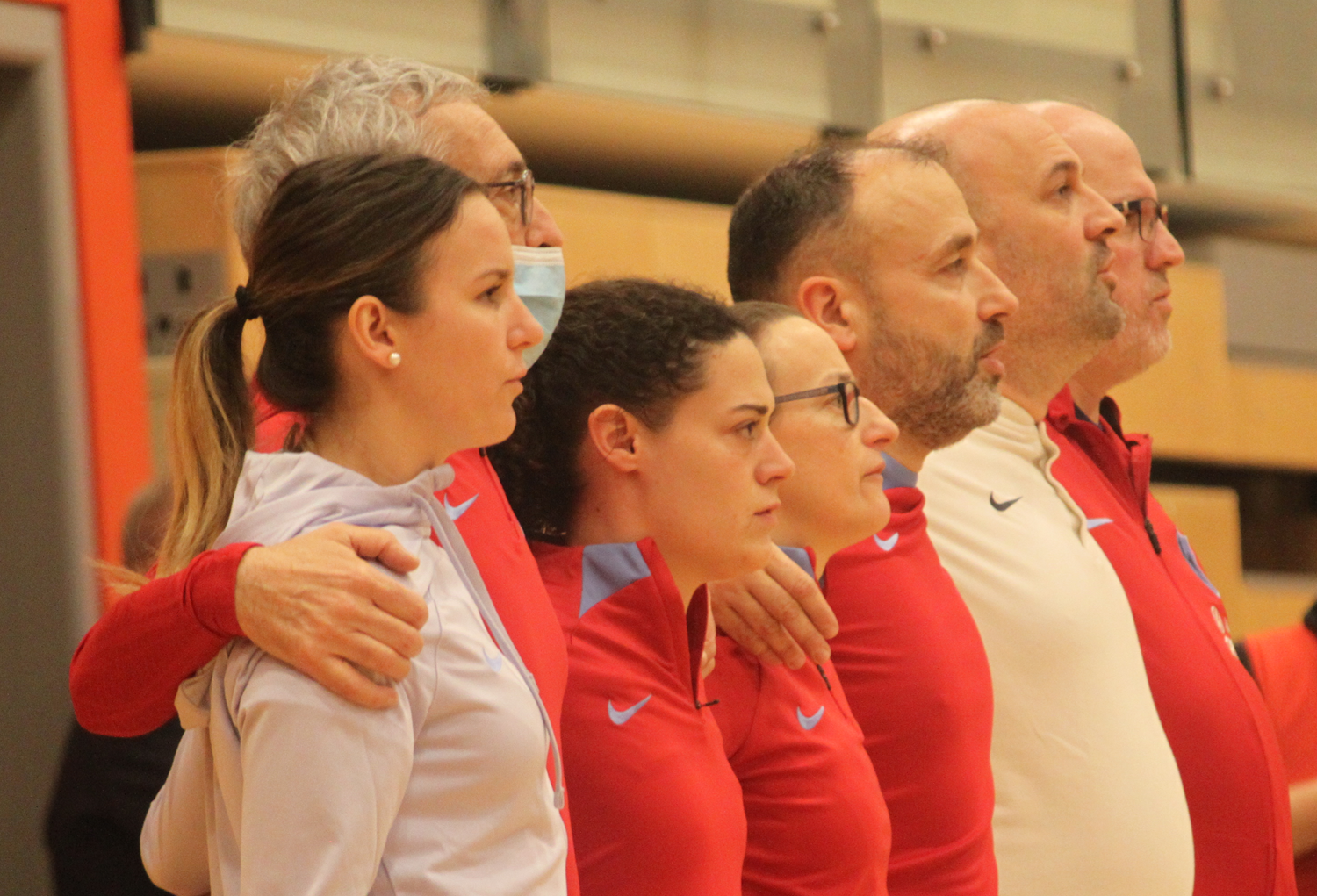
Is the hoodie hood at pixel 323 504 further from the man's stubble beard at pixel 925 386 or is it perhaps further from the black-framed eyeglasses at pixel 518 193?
the man's stubble beard at pixel 925 386

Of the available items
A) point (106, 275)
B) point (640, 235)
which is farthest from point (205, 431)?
point (640, 235)

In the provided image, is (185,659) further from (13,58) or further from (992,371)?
(13,58)

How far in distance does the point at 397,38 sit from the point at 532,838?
2764mm

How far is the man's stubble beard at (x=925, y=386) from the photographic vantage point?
2.01m

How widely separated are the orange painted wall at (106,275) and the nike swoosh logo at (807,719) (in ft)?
5.84

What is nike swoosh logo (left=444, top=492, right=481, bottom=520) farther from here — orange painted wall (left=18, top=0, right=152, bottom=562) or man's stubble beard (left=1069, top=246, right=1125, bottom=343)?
orange painted wall (left=18, top=0, right=152, bottom=562)

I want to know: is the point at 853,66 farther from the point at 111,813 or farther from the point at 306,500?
the point at 306,500

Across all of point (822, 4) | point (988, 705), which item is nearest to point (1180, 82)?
point (822, 4)

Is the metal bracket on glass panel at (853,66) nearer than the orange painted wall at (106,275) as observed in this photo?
No

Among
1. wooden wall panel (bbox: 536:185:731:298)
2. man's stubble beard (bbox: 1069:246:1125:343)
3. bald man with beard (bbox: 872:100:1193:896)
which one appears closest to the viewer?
bald man with beard (bbox: 872:100:1193:896)

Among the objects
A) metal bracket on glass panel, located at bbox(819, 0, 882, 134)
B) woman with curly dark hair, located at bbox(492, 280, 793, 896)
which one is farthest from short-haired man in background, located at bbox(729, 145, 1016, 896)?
metal bracket on glass panel, located at bbox(819, 0, 882, 134)

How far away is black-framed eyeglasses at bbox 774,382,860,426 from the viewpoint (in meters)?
1.80

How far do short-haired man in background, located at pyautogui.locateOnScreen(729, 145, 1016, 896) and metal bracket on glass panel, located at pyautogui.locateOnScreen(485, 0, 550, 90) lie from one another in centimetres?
179

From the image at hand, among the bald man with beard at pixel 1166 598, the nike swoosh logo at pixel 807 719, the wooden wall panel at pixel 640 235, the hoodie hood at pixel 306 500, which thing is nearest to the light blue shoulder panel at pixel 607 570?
the nike swoosh logo at pixel 807 719
